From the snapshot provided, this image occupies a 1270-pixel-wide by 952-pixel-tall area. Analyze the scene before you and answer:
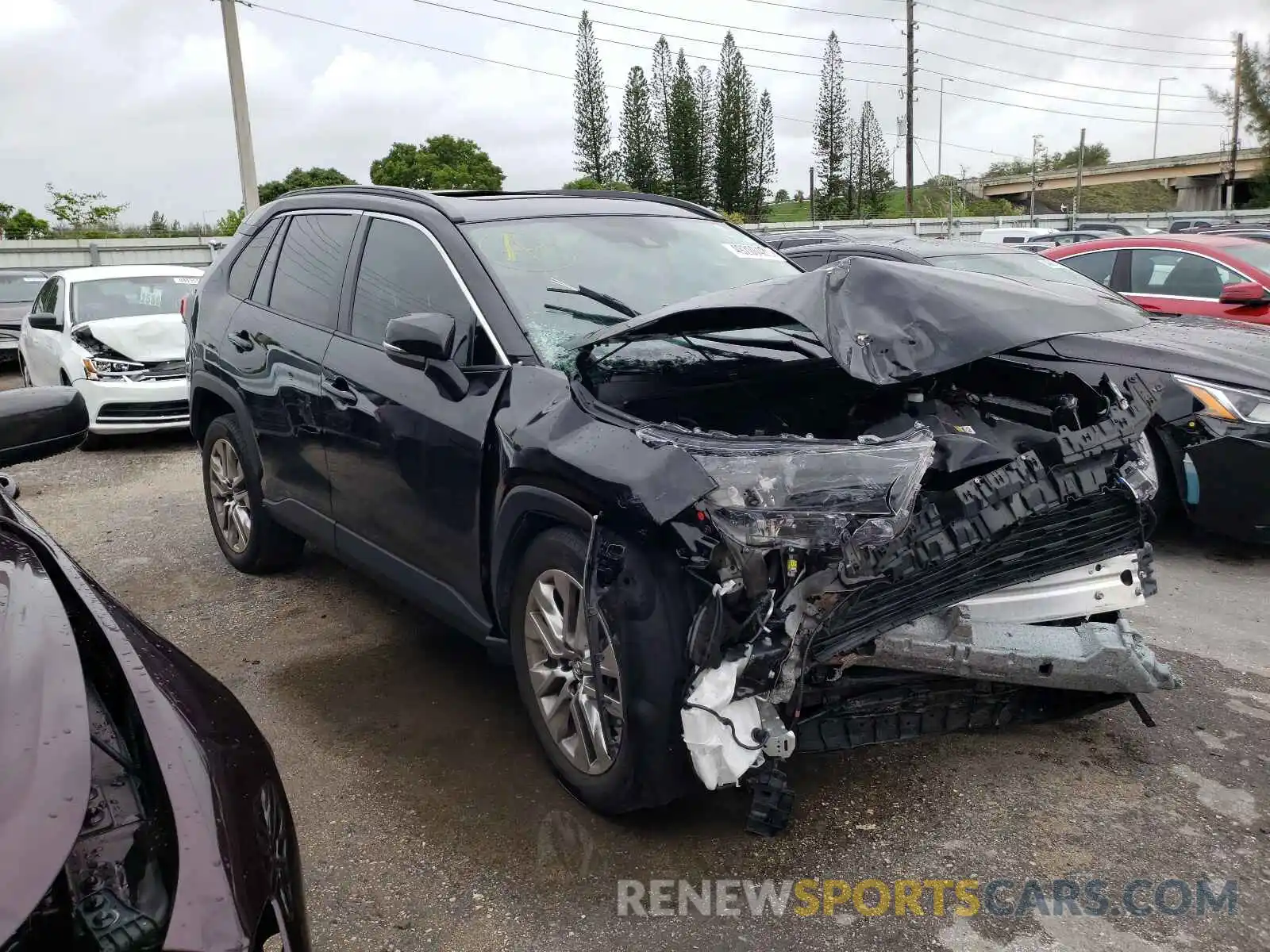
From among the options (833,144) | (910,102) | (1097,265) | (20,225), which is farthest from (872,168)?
(1097,265)

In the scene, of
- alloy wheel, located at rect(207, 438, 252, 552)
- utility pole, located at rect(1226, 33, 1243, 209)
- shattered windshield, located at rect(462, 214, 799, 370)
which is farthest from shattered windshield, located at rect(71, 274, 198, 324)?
utility pole, located at rect(1226, 33, 1243, 209)

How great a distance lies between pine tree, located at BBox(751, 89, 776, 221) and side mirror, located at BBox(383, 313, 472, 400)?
65054mm

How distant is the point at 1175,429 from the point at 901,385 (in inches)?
108

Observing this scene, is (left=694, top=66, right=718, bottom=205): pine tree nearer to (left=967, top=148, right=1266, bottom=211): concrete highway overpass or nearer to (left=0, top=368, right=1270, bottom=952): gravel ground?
(left=967, top=148, right=1266, bottom=211): concrete highway overpass

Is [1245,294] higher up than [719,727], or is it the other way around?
[1245,294]

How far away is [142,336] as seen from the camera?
9547 millimetres

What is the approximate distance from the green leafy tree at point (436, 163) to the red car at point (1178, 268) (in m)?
62.5

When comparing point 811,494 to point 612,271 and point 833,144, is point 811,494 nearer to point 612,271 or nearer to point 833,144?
point 612,271

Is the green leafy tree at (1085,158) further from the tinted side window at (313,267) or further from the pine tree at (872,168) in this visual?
the tinted side window at (313,267)

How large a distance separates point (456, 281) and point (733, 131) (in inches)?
2513

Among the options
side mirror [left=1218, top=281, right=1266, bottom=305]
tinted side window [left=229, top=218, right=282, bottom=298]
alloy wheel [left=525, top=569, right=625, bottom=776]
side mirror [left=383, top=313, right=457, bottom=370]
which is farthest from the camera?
side mirror [left=1218, top=281, right=1266, bottom=305]

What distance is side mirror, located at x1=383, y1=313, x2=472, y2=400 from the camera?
3324 mm

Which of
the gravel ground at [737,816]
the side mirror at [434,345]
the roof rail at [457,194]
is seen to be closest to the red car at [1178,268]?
the gravel ground at [737,816]

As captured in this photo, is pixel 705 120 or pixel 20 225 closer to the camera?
pixel 20 225
